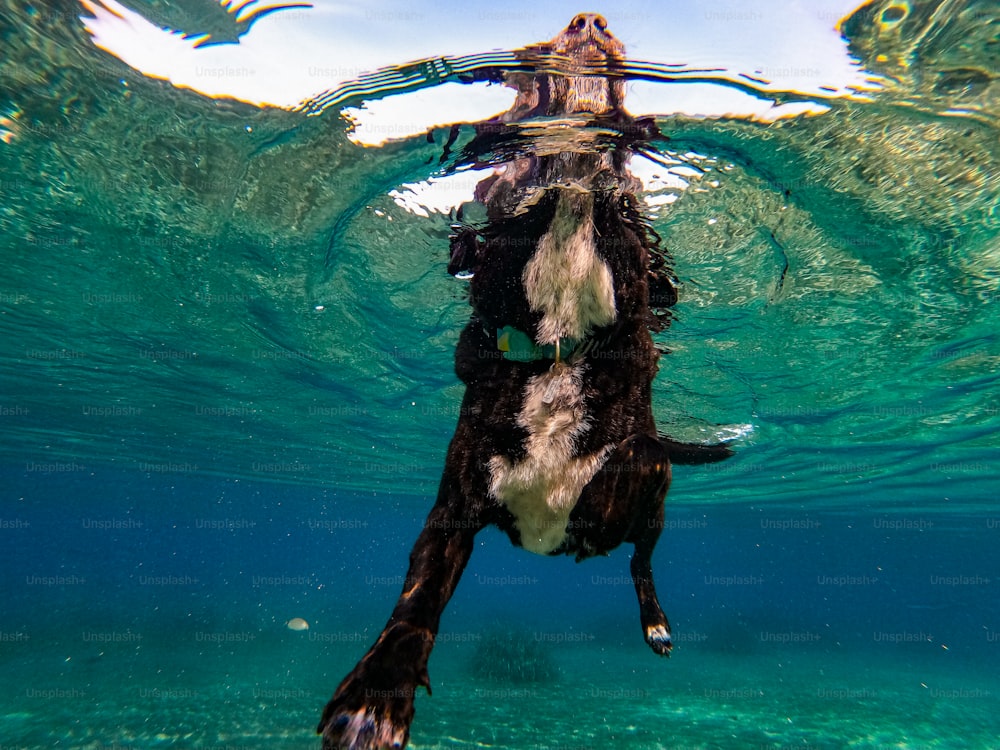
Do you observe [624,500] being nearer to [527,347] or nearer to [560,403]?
[560,403]

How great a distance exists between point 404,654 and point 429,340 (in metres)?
9.99

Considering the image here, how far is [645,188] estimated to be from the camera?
701cm

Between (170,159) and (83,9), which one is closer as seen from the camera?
(83,9)

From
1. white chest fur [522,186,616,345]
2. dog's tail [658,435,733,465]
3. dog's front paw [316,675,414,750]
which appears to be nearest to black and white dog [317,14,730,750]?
white chest fur [522,186,616,345]

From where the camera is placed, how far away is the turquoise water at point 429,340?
21.7 ft

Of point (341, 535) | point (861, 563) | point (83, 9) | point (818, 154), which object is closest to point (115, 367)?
point (83, 9)

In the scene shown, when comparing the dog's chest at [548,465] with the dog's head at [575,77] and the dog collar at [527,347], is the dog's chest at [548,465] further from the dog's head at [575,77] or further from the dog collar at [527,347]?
the dog's head at [575,77]

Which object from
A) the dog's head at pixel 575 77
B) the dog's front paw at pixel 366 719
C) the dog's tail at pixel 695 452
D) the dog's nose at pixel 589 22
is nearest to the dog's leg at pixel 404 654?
the dog's front paw at pixel 366 719

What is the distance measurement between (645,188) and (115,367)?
55.3ft

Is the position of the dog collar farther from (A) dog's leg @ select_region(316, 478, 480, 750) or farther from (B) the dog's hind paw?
(B) the dog's hind paw

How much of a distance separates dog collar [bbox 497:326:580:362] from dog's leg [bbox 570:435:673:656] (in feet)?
2.89

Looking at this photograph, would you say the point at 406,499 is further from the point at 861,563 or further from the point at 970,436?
the point at 861,563

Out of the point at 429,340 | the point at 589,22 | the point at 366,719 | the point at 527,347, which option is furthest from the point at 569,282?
the point at 429,340

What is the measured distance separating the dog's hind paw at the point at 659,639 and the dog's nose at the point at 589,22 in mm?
5210
